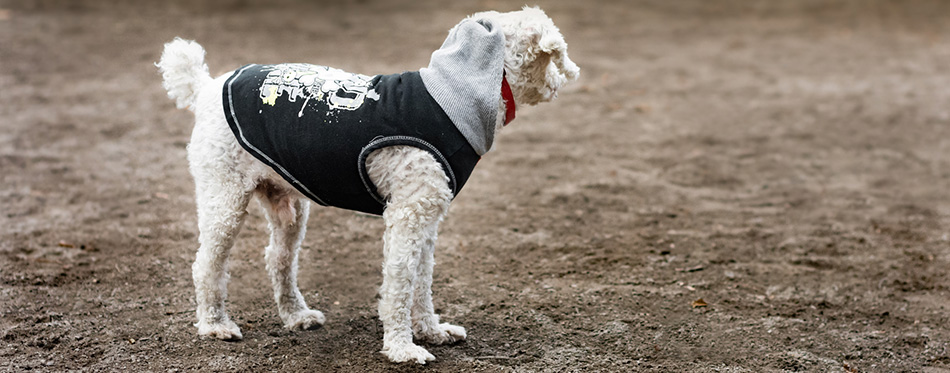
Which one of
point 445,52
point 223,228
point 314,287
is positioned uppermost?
point 445,52

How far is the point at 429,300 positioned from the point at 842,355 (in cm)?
192

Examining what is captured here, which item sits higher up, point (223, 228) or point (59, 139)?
point (223, 228)

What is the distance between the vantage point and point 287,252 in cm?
386

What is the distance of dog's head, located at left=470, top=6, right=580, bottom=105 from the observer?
333 cm

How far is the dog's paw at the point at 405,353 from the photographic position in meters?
3.52

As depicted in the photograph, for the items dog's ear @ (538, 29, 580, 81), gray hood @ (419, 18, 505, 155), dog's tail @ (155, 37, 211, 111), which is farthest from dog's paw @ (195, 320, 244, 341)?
dog's ear @ (538, 29, 580, 81)

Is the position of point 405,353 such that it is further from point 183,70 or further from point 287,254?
point 183,70

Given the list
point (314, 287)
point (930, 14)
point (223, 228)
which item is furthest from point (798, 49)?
point (223, 228)

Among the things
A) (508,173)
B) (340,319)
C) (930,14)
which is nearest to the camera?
(340,319)

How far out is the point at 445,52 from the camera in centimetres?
338

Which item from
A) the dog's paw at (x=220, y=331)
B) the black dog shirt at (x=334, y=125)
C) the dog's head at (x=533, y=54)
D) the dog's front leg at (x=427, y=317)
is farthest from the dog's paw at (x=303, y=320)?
the dog's head at (x=533, y=54)

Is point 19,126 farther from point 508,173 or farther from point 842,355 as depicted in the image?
point 842,355

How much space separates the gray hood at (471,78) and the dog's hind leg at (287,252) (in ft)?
2.95

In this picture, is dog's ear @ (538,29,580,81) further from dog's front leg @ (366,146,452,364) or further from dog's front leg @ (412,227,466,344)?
dog's front leg @ (412,227,466,344)
